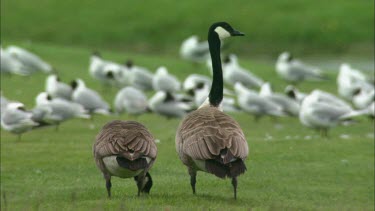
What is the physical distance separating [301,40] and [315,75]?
A: 36.3 ft

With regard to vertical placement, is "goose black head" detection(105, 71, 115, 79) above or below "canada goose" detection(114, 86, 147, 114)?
above

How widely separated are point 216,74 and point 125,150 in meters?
2.77

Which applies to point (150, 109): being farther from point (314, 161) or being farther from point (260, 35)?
point (260, 35)

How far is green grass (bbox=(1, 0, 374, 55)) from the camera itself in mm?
40344

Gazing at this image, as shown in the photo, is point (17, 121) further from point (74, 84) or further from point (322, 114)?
point (322, 114)

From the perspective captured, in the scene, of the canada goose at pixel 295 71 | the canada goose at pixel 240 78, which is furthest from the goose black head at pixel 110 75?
the canada goose at pixel 295 71

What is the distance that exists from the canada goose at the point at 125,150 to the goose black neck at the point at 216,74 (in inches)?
65.5

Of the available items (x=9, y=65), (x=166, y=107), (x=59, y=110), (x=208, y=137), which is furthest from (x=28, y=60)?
(x=208, y=137)

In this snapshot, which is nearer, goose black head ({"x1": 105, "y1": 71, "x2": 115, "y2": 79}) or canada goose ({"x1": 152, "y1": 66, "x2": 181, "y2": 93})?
canada goose ({"x1": 152, "y1": 66, "x2": 181, "y2": 93})

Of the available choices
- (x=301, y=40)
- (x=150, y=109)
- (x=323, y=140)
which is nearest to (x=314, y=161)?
(x=323, y=140)

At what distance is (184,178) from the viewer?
13.5m

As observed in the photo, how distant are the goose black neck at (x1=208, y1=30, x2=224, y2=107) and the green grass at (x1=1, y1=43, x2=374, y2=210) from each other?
4.44ft

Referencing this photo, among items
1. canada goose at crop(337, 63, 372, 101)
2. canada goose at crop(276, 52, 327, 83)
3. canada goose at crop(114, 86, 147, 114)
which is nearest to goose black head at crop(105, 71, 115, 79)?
canada goose at crop(114, 86, 147, 114)

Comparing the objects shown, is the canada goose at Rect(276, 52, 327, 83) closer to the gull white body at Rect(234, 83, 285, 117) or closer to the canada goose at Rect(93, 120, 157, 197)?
the gull white body at Rect(234, 83, 285, 117)
